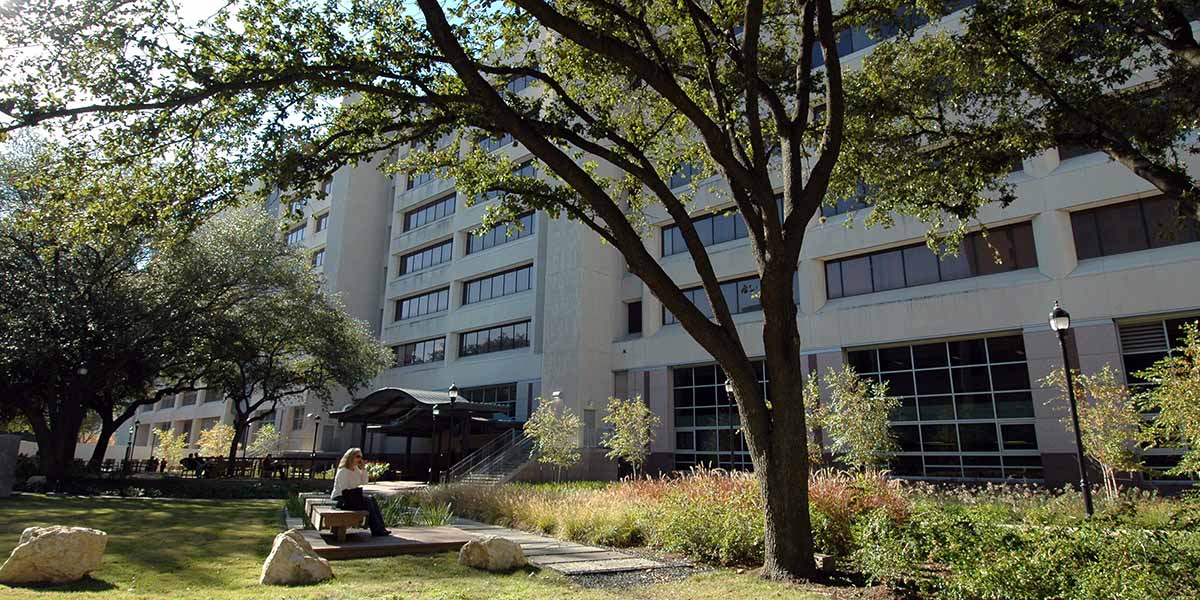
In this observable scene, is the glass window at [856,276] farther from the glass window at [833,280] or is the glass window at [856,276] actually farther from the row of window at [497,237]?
the row of window at [497,237]

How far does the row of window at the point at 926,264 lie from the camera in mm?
23766

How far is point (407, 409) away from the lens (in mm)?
32156

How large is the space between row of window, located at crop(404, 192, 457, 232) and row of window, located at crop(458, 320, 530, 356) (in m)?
9.28

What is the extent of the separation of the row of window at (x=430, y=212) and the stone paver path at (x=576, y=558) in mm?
36195

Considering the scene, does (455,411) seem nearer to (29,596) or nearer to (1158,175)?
(29,596)

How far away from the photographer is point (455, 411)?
1182 inches

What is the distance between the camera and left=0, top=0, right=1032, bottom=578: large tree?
28.4ft

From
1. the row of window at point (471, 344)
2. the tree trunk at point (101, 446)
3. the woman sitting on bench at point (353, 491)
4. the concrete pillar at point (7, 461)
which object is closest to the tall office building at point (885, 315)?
the row of window at point (471, 344)

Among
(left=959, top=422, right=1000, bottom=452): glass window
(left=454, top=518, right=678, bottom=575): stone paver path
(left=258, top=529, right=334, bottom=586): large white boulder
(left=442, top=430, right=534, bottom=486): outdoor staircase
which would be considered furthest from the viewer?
(left=442, top=430, right=534, bottom=486): outdoor staircase

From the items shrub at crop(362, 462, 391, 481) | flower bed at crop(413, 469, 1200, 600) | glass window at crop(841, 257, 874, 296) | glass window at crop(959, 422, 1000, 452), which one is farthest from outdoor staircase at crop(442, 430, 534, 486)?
glass window at crop(959, 422, 1000, 452)

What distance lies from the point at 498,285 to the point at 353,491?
30.5m

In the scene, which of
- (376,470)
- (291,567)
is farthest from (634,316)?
(291,567)

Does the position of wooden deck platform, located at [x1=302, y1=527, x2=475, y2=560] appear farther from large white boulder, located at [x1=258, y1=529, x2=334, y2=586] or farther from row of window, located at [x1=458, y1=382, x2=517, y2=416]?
row of window, located at [x1=458, y1=382, x2=517, y2=416]

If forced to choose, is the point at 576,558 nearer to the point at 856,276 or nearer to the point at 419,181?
the point at 856,276
